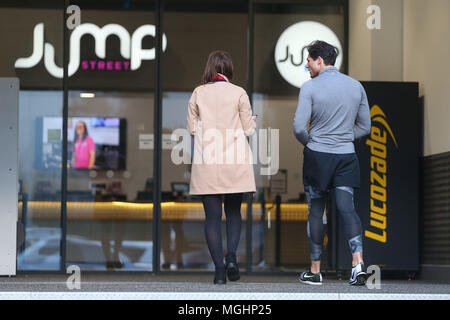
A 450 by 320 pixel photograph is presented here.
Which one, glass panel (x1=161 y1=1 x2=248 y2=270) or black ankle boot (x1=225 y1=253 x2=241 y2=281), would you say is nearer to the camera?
black ankle boot (x1=225 y1=253 x2=241 y2=281)

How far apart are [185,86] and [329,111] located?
343cm

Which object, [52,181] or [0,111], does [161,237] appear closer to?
[52,181]

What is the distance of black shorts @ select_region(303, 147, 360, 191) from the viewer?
570 centimetres

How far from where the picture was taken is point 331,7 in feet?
27.6

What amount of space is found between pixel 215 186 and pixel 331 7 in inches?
138

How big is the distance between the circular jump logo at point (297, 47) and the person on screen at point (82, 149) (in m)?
2.26

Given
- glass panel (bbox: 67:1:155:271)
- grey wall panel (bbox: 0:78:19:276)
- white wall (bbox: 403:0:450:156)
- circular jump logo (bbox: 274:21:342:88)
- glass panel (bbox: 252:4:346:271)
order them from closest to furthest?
white wall (bbox: 403:0:450:156) < grey wall panel (bbox: 0:78:19:276) < glass panel (bbox: 252:4:346:271) < circular jump logo (bbox: 274:21:342:88) < glass panel (bbox: 67:1:155:271)

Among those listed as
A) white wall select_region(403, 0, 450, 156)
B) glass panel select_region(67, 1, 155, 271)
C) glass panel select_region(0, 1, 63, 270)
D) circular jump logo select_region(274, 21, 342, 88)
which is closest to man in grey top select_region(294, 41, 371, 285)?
white wall select_region(403, 0, 450, 156)

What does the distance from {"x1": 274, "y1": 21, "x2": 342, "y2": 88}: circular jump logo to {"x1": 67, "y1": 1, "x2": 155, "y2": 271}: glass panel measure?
4.35 feet

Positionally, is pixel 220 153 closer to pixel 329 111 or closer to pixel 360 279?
pixel 329 111

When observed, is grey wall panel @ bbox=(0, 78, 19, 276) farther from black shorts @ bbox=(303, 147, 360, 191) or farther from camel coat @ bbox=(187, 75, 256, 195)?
black shorts @ bbox=(303, 147, 360, 191)

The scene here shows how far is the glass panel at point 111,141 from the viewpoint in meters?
8.72
